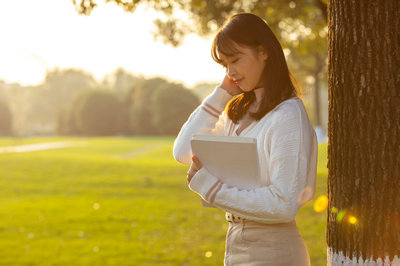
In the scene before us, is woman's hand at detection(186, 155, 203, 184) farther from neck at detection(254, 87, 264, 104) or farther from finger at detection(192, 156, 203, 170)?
neck at detection(254, 87, 264, 104)

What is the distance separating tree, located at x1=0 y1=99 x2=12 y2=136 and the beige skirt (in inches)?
2663

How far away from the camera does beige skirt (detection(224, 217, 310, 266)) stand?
93.6 inches

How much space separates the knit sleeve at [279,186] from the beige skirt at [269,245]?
0.15 m

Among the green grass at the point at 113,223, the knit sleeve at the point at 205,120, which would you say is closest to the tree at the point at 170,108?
the green grass at the point at 113,223

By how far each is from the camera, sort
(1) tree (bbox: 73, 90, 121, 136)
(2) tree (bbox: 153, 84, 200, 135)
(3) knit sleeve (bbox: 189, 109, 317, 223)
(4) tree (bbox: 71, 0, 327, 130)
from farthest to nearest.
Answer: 1. (1) tree (bbox: 73, 90, 121, 136)
2. (2) tree (bbox: 153, 84, 200, 135)
3. (4) tree (bbox: 71, 0, 327, 130)
4. (3) knit sleeve (bbox: 189, 109, 317, 223)

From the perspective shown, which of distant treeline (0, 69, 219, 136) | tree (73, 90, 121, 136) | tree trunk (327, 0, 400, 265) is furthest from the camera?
tree (73, 90, 121, 136)

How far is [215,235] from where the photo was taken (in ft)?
31.0

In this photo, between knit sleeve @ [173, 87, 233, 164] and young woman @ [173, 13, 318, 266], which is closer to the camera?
young woman @ [173, 13, 318, 266]

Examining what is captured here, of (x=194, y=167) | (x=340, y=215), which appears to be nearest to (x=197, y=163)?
(x=194, y=167)

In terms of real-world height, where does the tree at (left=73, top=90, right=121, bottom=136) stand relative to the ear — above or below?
below

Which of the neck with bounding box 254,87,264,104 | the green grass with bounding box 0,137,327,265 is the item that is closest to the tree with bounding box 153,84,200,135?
the green grass with bounding box 0,137,327,265

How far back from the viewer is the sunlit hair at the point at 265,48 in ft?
7.77

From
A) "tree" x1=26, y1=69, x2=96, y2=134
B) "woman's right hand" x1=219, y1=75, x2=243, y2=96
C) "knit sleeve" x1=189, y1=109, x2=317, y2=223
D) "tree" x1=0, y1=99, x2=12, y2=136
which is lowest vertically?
"tree" x1=26, y1=69, x2=96, y2=134

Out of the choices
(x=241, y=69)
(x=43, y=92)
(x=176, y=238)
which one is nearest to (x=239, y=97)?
(x=241, y=69)
